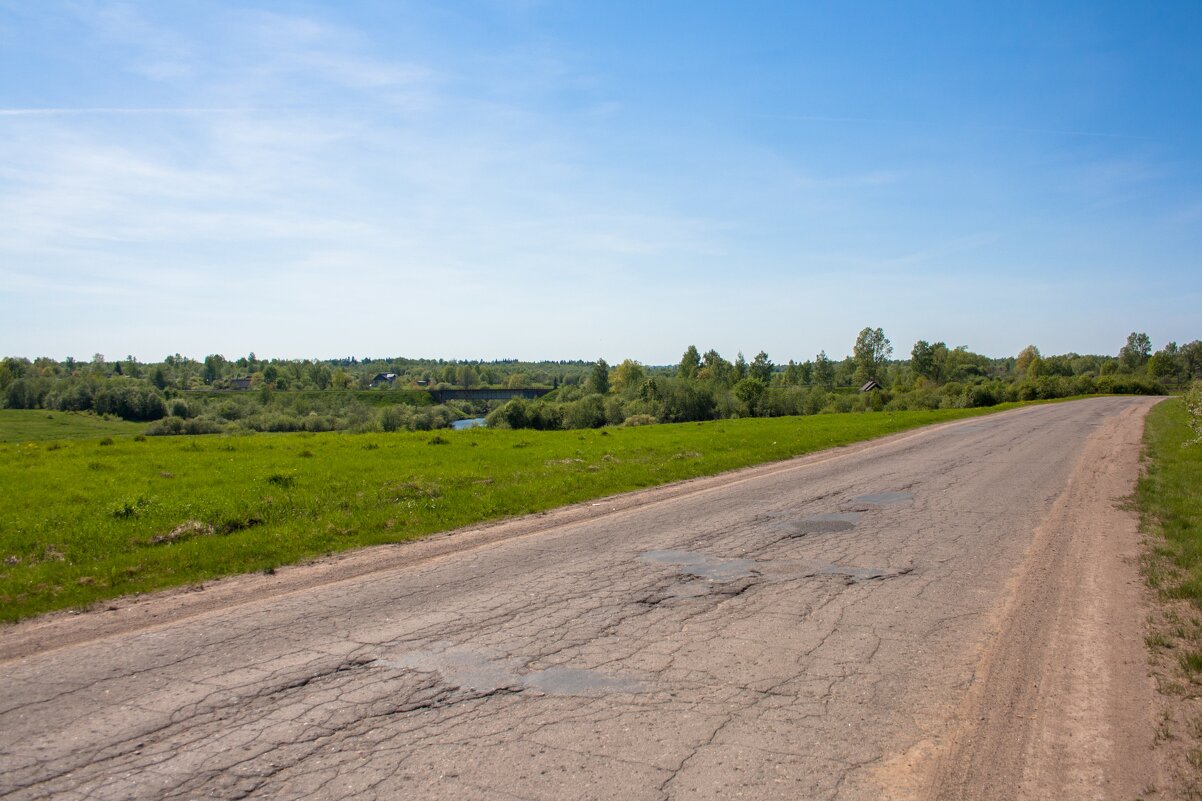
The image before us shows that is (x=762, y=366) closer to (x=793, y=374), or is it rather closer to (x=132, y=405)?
(x=793, y=374)

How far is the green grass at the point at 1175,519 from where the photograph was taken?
26.8ft

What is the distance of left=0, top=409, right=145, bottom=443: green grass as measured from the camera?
181 feet

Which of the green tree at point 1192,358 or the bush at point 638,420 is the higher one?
the green tree at point 1192,358

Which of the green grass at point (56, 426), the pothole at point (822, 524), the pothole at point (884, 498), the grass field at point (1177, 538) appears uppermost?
the grass field at point (1177, 538)

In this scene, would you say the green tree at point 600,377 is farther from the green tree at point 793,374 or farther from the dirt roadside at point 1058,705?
the dirt roadside at point 1058,705

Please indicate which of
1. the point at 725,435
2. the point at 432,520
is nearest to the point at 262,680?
the point at 432,520

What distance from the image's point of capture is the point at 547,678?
588cm

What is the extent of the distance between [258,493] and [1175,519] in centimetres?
1705

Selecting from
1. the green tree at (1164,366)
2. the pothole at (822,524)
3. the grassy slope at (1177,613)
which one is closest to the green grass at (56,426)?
the pothole at (822,524)

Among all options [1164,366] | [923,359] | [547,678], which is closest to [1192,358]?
[1164,366]

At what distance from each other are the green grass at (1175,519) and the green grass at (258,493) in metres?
9.91

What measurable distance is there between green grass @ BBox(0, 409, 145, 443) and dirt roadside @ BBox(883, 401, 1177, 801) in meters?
60.9

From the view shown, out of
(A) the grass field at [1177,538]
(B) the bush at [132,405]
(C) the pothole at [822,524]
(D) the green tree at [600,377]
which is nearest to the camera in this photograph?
(A) the grass field at [1177,538]

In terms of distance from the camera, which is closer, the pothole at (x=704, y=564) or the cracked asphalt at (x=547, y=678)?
the cracked asphalt at (x=547, y=678)
